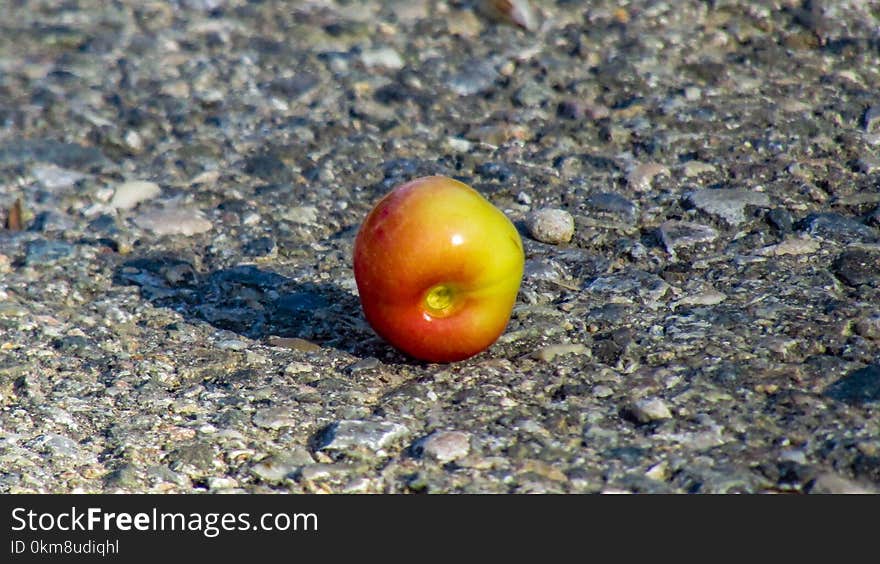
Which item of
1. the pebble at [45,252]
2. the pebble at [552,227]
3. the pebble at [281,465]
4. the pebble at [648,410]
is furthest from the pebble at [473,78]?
the pebble at [281,465]

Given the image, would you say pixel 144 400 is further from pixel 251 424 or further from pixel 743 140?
pixel 743 140

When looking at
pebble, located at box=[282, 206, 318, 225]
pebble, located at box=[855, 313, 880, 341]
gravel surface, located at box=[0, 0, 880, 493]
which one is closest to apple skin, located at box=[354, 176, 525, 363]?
gravel surface, located at box=[0, 0, 880, 493]

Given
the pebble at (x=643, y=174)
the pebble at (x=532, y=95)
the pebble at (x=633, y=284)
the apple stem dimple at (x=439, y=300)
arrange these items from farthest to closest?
the pebble at (x=532, y=95) < the pebble at (x=643, y=174) < the pebble at (x=633, y=284) < the apple stem dimple at (x=439, y=300)

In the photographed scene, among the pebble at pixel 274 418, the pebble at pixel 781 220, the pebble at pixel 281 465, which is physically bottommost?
the pebble at pixel 274 418

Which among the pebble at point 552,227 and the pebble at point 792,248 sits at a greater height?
the pebble at point 792,248

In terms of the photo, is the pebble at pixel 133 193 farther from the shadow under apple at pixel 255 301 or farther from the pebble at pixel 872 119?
the pebble at pixel 872 119

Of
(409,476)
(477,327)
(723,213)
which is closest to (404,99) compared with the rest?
(723,213)
